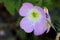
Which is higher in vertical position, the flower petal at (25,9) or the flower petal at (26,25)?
the flower petal at (25,9)

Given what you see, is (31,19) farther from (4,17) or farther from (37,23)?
(4,17)

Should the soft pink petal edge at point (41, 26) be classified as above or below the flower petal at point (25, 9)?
below

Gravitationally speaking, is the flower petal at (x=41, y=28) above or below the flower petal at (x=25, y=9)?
below

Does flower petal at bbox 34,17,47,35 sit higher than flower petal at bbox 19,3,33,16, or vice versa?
flower petal at bbox 19,3,33,16
